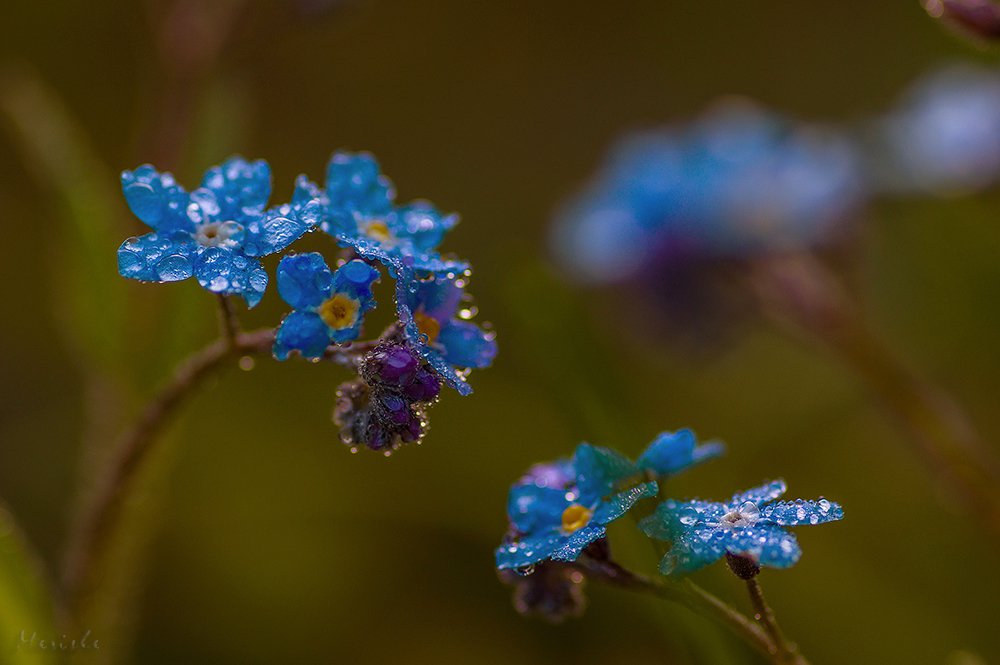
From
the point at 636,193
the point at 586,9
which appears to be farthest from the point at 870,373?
the point at 586,9

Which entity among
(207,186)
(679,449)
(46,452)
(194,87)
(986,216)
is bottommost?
(46,452)

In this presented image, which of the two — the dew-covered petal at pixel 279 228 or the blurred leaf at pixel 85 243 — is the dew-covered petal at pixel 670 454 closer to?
the dew-covered petal at pixel 279 228

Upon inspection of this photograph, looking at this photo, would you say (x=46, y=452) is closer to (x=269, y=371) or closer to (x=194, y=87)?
(x=269, y=371)

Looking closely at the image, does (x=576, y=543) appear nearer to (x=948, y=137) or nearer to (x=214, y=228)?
(x=214, y=228)

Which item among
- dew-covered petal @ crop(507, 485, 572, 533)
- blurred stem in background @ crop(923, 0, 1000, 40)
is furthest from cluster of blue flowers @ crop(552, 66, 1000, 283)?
dew-covered petal @ crop(507, 485, 572, 533)

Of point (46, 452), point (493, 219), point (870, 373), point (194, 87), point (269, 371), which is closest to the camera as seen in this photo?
point (870, 373)

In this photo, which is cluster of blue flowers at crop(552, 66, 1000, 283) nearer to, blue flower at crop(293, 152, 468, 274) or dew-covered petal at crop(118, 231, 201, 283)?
blue flower at crop(293, 152, 468, 274)

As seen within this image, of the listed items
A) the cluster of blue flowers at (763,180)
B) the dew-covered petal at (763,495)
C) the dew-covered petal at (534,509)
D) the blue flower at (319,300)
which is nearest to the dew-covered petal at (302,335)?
the blue flower at (319,300)
